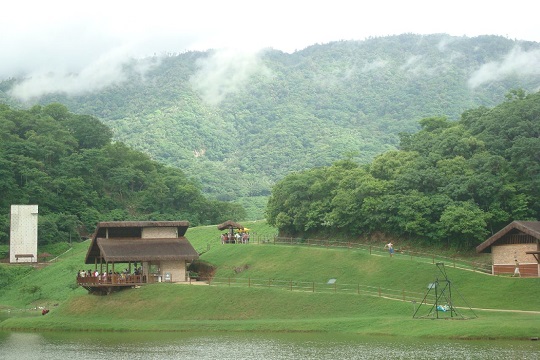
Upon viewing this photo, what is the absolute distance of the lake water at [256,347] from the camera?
34.6 meters

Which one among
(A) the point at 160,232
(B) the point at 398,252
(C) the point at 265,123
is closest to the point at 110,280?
(A) the point at 160,232

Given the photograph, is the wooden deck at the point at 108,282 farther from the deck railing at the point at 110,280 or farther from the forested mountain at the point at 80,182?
the forested mountain at the point at 80,182

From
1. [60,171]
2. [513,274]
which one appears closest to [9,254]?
[60,171]

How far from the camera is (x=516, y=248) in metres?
52.6

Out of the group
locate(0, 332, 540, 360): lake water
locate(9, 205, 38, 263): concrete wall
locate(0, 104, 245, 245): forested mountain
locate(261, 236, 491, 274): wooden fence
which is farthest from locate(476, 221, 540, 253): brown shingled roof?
locate(0, 104, 245, 245): forested mountain

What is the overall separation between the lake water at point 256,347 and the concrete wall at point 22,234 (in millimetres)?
41961

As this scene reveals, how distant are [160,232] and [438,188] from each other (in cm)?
2290

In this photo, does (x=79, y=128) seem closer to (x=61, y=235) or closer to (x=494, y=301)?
(x=61, y=235)

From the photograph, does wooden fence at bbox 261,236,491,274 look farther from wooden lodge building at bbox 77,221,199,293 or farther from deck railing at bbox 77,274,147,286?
deck railing at bbox 77,274,147,286

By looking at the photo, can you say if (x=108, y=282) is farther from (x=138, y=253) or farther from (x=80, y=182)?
(x=80, y=182)

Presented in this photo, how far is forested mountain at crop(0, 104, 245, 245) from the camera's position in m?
101

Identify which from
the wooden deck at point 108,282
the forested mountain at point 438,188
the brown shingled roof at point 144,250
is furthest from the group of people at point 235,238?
the wooden deck at point 108,282

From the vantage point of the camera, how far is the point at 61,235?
94.9m

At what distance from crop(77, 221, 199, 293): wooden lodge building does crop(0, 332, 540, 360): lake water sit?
11.1 metres
